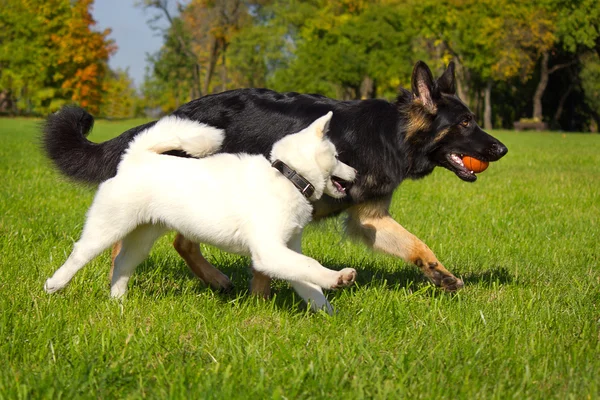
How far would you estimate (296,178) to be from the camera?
13.1 ft

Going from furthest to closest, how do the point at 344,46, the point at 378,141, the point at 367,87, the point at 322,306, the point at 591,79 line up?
the point at 367,87
the point at 344,46
the point at 591,79
the point at 378,141
the point at 322,306

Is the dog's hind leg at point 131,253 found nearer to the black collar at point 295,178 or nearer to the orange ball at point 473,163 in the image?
the black collar at point 295,178

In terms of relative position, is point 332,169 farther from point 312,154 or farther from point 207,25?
point 207,25

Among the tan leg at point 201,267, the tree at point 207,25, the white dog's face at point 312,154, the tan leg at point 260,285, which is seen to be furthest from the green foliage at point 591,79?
the white dog's face at point 312,154

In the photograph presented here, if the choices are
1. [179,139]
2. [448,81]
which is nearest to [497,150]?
[448,81]

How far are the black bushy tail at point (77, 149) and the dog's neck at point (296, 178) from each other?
1.37m

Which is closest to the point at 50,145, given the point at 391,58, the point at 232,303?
the point at 232,303

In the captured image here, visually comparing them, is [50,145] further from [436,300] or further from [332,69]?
[332,69]

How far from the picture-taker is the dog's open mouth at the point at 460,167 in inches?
214

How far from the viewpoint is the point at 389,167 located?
5301 mm

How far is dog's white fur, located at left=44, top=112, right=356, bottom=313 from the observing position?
3939 mm

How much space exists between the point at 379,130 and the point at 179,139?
6.00ft

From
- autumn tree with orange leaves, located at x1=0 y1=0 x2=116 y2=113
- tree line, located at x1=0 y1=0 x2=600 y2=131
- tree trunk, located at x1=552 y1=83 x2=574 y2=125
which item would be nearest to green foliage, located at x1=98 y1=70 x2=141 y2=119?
tree line, located at x1=0 y1=0 x2=600 y2=131

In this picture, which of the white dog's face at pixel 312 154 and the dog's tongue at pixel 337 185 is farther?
the dog's tongue at pixel 337 185
